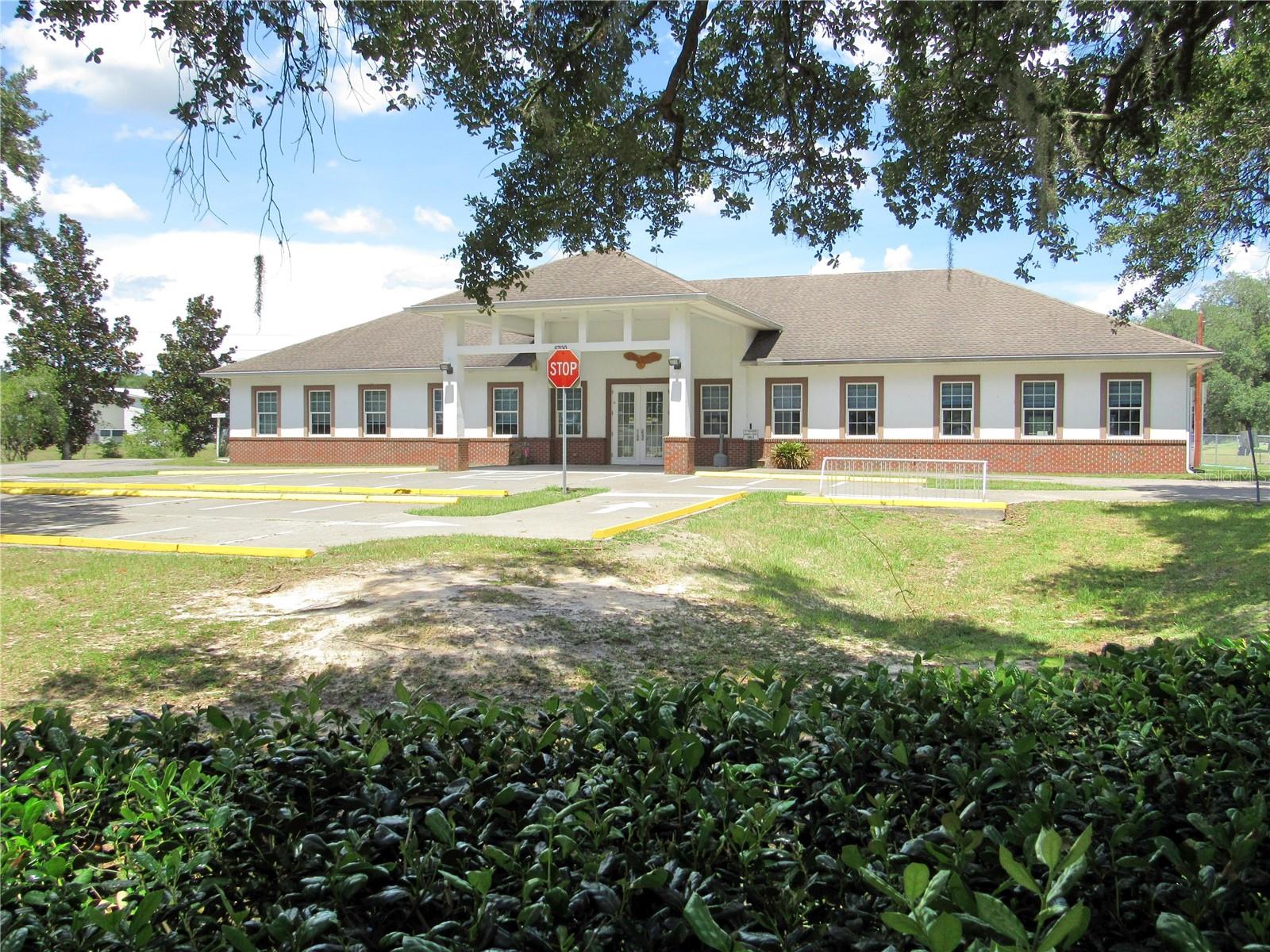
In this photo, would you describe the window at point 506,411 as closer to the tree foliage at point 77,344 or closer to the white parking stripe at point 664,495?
the white parking stripe at point 664,495

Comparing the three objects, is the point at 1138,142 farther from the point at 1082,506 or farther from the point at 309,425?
the point at 309,425

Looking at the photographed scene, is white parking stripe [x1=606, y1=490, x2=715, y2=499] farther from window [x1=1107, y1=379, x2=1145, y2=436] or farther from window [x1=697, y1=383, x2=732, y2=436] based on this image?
window [x1=1107, y1=379, x2=1145, y2=436]

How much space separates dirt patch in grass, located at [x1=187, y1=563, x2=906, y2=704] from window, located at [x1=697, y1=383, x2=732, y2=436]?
64.5ft

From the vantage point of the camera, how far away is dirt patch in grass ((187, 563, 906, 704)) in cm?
563

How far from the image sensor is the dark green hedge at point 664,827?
75.0 inches

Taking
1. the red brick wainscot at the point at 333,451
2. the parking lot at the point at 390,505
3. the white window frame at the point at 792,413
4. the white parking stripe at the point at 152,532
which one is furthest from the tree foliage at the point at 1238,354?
the white parking stripe at the point at 152,532

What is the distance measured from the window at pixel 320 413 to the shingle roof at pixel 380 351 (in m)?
1.08

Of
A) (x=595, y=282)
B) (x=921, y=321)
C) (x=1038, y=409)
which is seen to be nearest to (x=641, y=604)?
(x=595, y=282)

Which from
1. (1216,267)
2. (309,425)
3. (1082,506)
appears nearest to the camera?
(1216,267)

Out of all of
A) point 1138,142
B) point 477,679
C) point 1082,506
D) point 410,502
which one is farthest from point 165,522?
point 1082,506

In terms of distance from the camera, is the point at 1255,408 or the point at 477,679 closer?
the point at 477,679

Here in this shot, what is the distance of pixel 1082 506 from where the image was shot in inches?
637

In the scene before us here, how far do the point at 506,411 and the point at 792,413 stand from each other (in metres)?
9.51

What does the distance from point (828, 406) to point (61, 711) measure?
83.7 ft
